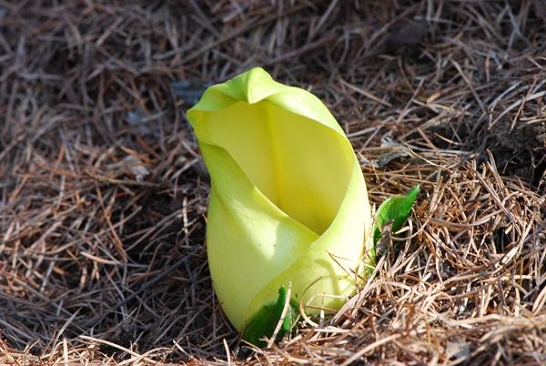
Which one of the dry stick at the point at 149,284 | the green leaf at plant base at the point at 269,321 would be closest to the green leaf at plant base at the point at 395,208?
the green leaf at plant base at the point at 269,321

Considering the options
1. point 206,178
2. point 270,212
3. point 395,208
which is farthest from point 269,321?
point 206,178

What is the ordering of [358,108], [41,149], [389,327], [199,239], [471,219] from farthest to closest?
1. [41,149]
2. [358,108]
3. [199,239]
4. [471,219]
5. [389,327]

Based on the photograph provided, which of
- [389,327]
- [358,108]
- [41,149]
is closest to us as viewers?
[389,327]

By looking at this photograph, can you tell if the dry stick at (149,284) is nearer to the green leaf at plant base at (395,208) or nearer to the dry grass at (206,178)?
the dry grass at (206,178)

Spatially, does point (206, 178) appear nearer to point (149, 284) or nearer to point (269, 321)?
point (149, 284)

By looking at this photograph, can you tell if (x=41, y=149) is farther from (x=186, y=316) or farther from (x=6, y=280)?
(x=186, y=316)

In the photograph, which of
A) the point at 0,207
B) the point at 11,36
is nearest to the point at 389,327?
the point at 0,207
